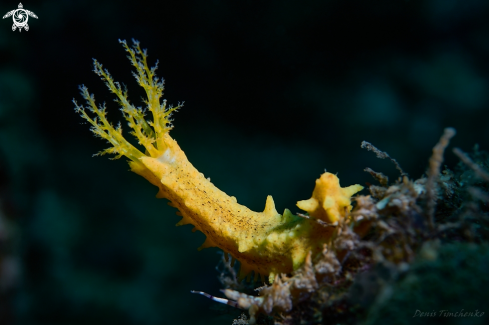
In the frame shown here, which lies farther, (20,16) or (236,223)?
(20,16)

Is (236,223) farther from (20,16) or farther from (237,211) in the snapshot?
(20,16)

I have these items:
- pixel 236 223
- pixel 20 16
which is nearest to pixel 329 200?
pixel 236 223

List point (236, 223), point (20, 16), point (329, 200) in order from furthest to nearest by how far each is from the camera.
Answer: point (20, 16) < point (236, 223) < point (329, 200)

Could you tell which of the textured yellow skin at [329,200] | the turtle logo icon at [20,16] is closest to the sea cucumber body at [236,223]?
the textured yellow skin at [329,200]

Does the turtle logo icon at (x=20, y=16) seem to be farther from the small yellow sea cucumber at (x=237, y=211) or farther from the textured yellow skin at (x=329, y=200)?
the textured yellow skin at (x=329, y=200)

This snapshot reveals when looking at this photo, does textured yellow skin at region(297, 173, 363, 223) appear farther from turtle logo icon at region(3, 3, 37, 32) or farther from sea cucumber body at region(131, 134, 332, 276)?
turtle logo icon at region(3, 3, 37, 32)

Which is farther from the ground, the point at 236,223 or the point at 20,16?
the point at 20,16

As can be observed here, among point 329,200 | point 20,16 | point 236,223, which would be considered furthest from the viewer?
point 20,16
